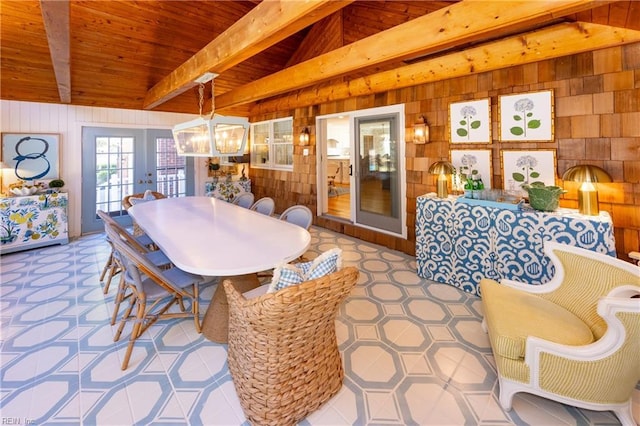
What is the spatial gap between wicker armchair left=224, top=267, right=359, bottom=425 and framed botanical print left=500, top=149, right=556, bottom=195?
2.66 metres

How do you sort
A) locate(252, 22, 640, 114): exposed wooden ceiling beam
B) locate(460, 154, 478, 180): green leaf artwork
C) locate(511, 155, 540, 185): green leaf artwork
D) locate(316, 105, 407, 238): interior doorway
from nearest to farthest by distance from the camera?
locate(252, 22, 640, 114): exposed wooden ceiling beam → locate(511, 155, 540, 185): green leaf artwork → locate(460, 154, 478, 180): green leaf artwork → locate(316, 105, 407, 238): interior doorway

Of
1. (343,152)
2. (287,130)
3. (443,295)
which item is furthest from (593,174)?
(343,152)

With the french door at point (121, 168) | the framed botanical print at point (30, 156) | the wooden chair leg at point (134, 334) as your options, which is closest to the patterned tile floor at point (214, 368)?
the wooden chair leg at point (134, 334)

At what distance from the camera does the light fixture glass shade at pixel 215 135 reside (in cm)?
269

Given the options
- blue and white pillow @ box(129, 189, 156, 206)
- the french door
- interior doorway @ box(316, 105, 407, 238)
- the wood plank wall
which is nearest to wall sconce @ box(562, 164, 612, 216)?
the wood plank wall

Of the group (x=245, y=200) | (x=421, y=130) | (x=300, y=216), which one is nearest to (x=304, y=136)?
(x=245, y=200)

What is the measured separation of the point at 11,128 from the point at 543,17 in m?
6.86

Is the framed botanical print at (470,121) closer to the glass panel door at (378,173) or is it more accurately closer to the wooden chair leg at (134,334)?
the glass panel door at (378,173)

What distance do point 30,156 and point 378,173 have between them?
223 inches

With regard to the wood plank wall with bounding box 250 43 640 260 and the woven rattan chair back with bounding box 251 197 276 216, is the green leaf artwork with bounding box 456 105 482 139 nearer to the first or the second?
the wood plank wall with bounding box 250 43 640 260

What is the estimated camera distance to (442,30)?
2.23 meters

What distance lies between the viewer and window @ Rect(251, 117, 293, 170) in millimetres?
6391

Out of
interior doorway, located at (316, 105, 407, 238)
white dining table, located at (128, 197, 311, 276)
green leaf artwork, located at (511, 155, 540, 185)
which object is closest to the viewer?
white dining table, located at (128, 197, 311, 276)

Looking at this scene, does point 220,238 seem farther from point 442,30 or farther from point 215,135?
point 442,30
